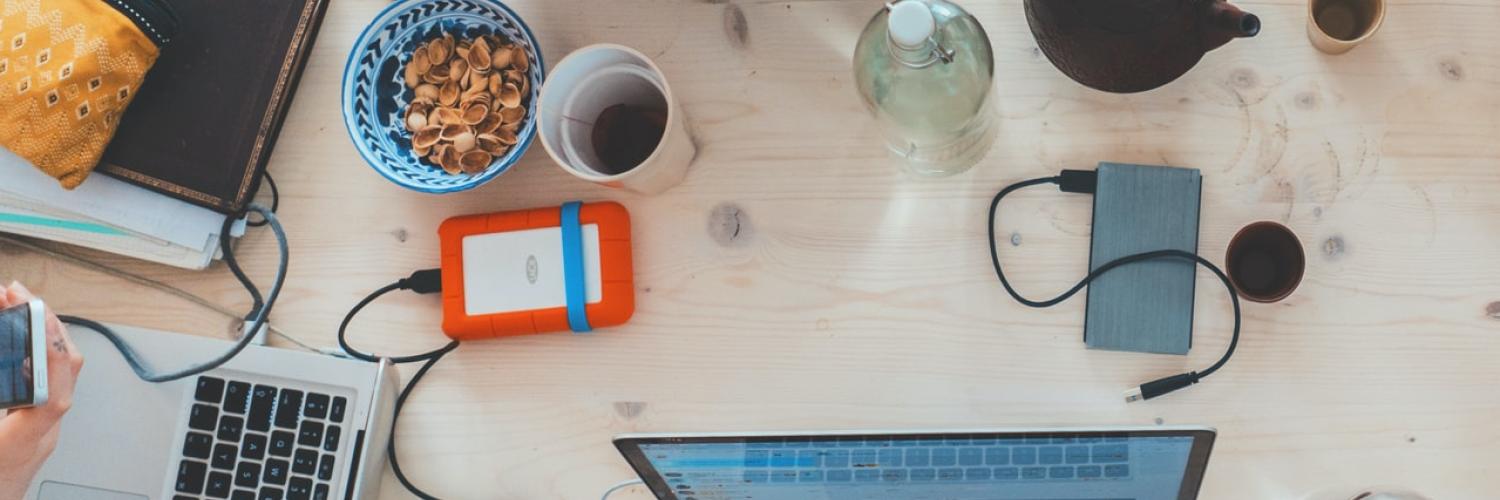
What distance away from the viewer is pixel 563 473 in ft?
2.59

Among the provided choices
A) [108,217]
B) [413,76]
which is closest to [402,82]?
[413,76]

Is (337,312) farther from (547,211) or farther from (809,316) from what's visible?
(809,316)

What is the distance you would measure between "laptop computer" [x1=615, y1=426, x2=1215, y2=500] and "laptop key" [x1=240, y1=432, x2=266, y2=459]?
0.30 metres

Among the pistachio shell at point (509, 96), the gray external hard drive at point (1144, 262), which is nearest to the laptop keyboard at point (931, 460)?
the gray external hard drive at point (1144, 262)

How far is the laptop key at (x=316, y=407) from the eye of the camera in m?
0.75

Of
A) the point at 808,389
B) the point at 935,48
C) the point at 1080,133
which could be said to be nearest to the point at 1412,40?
the point at 1080,133

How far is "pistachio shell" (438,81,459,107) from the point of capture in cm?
77

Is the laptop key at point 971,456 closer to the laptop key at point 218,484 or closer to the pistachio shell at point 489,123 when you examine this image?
the pistachio shell at point 489,123

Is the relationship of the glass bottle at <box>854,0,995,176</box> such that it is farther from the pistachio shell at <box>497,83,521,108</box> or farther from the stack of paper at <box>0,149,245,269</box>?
the stack of paper at <box>0,149,245,269</box>

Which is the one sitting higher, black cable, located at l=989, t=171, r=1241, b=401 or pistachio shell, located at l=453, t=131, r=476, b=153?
pistachio shell, located at l=453, t=131, r=476, b=153

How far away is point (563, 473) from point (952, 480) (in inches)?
11.9

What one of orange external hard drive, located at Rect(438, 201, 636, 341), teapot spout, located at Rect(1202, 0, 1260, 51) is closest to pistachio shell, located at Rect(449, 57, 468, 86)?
orange external hard drive, located at Rect(438, 201, 636, 341)

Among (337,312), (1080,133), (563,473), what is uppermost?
(1080,133)

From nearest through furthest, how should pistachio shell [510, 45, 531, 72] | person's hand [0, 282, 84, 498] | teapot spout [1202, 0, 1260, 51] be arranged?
teapot spout [1202, 0, 1260, 51] < person's hand [0, 282, 84, 498] < pistachio shell [510, 45, 531, 72]
